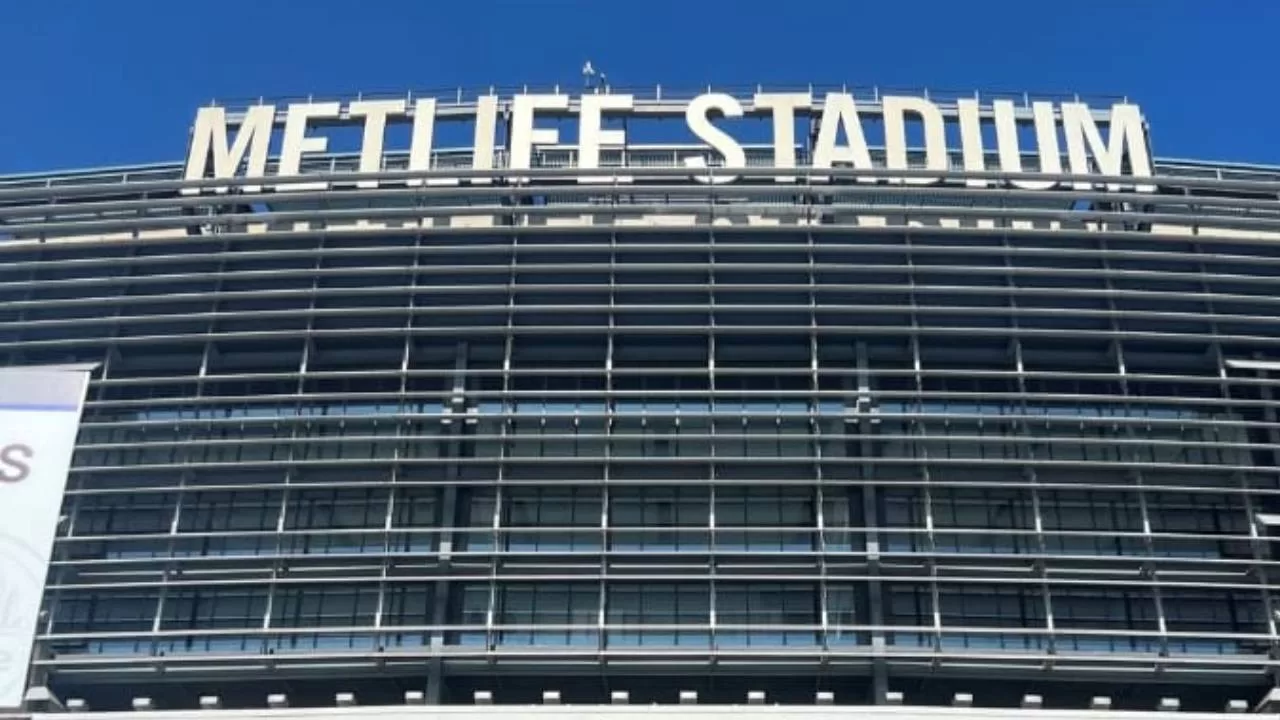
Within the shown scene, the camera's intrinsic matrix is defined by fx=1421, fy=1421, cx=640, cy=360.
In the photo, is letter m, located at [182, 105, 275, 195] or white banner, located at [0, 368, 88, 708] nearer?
white banner, located at [0, 368, 88, 708]

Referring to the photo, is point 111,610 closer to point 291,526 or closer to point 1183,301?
point 291,526

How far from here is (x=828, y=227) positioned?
44.4m

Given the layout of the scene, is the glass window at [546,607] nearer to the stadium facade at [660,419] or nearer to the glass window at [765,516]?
the stadium facade at [660,419]

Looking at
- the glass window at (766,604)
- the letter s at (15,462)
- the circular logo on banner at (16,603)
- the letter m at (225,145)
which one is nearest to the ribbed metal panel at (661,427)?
the glass window at (766,604)

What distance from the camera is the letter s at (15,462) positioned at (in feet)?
123

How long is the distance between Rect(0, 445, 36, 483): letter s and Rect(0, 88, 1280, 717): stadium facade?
3410mm

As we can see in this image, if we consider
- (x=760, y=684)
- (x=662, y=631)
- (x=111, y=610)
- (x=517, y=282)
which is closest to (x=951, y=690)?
(x=760, y=684)

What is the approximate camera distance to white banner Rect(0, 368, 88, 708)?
117ft

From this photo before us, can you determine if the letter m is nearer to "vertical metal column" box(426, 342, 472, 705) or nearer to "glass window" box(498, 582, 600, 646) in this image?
"vertical metal column" box(426, 342, 472, 705)

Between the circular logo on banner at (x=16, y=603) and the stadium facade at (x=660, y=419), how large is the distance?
8.53 ft

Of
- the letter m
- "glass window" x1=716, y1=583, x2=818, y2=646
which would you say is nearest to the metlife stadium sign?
the letter m

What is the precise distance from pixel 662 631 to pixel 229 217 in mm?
19092

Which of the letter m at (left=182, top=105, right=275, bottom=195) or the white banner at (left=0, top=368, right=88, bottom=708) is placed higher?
the letter m at (left=182, top=105, right=275, bottom=195)

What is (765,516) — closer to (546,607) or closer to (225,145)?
(546,607)
